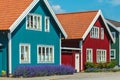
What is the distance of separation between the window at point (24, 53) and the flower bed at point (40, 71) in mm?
1463

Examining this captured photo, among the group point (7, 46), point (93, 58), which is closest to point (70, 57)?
point (93, 58)

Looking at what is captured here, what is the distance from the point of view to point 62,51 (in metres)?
46.3

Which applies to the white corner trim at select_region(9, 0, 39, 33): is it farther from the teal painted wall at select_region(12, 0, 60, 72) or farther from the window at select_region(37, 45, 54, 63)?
the window at select_region(37, 45, 54, 63)

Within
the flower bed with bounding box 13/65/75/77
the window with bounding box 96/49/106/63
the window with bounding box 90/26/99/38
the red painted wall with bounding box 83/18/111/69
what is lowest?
the flower bed with bounding box 13/65/75/77

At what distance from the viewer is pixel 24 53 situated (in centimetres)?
3891

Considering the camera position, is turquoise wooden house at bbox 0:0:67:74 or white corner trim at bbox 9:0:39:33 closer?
white corner trim at bbox 9:0:39:33

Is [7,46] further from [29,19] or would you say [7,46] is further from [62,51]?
→ [62,51]

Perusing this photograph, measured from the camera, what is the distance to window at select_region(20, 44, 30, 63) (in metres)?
38.5

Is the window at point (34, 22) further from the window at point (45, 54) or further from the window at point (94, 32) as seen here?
the window at point (94, 32)

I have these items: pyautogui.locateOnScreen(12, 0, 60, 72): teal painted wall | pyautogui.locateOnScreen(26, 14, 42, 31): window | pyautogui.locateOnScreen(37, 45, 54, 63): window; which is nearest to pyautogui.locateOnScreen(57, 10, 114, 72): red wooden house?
pyautogui.locateOnScreen(12, 0, 60, 72): teal painted wall

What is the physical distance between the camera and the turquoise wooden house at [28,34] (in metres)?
36.7

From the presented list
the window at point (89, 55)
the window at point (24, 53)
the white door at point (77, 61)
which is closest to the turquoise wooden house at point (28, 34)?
the window at point (24, 53)

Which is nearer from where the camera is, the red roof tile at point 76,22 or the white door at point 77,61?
the white door at point 77,61

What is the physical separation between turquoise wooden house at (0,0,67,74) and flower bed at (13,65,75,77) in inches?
39.8
